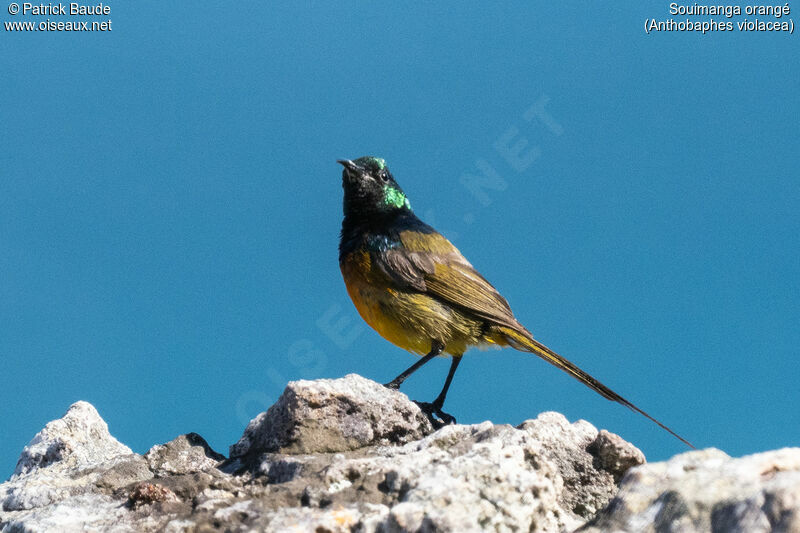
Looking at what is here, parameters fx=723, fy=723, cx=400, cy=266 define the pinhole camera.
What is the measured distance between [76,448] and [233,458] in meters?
1.50

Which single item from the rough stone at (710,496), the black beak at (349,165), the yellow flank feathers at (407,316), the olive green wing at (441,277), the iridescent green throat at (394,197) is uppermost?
the black beak at (349,165)

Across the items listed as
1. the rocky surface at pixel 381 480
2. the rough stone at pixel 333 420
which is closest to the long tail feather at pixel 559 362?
the rocky surface at pixel 381 480

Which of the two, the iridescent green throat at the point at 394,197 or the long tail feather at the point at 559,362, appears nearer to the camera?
the long tail feather at the point at 559,362

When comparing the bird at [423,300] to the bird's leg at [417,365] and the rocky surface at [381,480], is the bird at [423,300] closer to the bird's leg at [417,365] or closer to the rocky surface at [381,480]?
the bird's leg at [417,365]

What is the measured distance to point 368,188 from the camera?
8000 mm

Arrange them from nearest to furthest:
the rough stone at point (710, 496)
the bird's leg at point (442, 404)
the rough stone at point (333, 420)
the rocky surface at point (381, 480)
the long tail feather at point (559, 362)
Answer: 1. the rough stone at point (710, 496)
2. the rocky surface at point (381, 480)
3. the rough stone at point (333, 420)
4. the long tail feather at point (559, 362)
5. the bird's leg at point (442, 404)

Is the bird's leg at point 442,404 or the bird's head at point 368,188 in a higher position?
the bird's head at point 368,188

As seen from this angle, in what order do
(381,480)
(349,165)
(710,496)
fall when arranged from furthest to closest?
(349,165), (381,480), (710,496)

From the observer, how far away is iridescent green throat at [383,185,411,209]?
8.05 metres

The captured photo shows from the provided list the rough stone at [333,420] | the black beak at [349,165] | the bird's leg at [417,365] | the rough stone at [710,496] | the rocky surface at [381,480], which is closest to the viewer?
the rough stone at [710,496]

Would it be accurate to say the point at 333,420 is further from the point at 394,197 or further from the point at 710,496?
the point at 394,197

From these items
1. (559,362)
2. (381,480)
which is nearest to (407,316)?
(559,362)

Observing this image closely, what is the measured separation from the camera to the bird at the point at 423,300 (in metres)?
7.07

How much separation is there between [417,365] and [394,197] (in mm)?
2039
